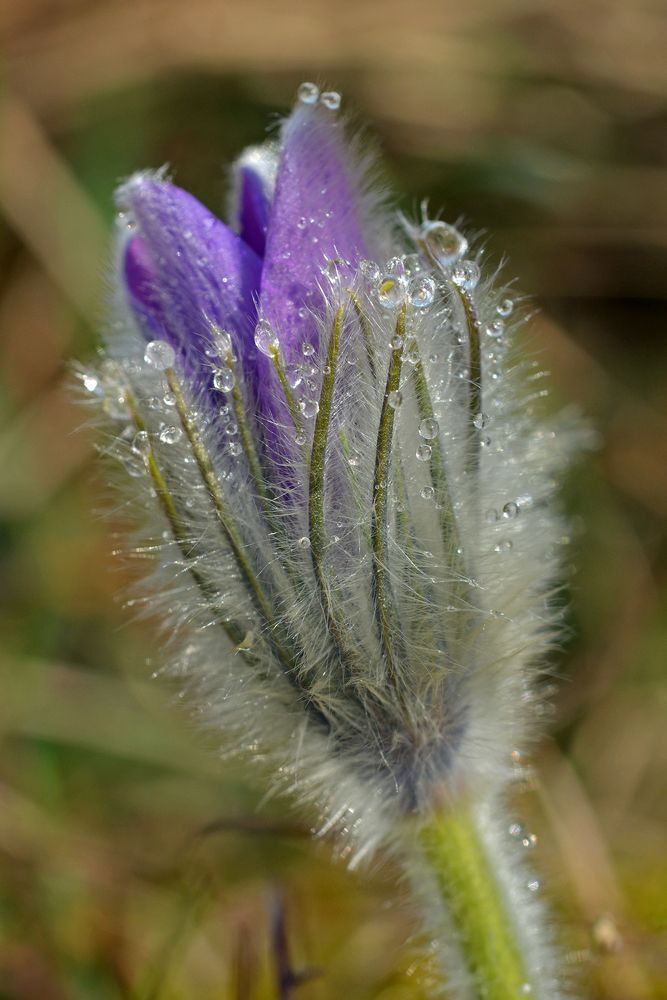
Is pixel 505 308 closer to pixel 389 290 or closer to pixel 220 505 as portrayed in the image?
pixel 389 290

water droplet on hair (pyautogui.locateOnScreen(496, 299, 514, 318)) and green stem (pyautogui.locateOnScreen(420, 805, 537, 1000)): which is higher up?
water droplet on hair (pyautogui.locateOnScreen(496, 299, 514, 318))

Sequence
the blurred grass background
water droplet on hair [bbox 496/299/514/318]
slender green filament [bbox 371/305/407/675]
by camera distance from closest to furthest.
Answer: slender green filament [bbox 371/305/407/675] < water droplet on hair [bbox 496/299/514/318] < the blurred grass background

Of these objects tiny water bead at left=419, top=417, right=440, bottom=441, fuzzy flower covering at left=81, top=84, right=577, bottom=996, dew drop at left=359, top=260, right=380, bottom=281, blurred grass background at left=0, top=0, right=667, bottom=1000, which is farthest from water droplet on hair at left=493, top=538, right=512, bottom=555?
blurred grass background at left=0, top=0, right=667, bottom=1000

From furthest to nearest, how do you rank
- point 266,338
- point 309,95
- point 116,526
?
point 116,526
point 309,95
point 266,338

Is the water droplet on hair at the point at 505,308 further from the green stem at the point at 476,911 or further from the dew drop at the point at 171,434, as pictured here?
the green stem at the point at 476,911

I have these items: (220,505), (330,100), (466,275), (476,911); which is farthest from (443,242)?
(476,911)

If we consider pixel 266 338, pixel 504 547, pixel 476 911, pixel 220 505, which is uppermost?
pixel 266 338

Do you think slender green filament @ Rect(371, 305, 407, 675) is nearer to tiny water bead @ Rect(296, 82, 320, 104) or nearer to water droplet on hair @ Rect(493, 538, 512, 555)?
water droplet on hair @ Rect(493, 538, 512, 555)

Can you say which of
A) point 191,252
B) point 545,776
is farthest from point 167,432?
point 545,776
